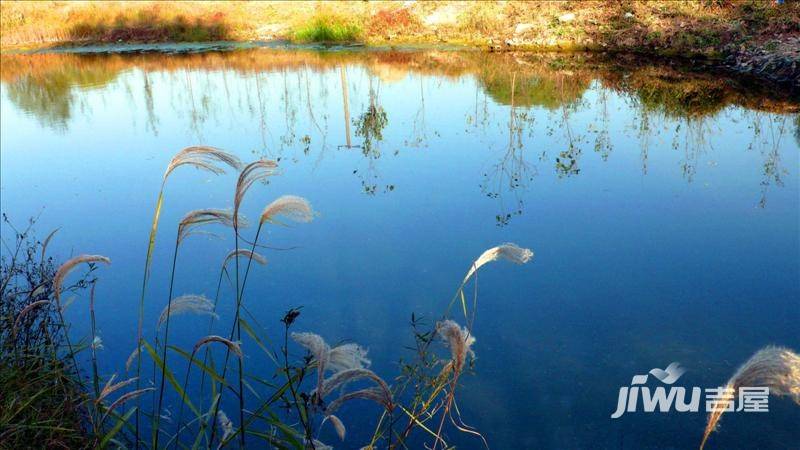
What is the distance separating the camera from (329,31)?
1315cm

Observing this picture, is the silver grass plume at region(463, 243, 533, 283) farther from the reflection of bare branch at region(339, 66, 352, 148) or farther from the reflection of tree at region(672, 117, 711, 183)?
the reflection of bare branch at region(339, 66, 352, 148)

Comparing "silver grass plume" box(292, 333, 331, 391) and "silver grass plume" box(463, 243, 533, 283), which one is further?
"silver grass plume" box(463, 243, 533, 283)

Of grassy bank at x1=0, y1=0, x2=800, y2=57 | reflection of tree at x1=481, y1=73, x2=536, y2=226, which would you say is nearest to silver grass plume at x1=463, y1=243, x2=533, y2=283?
reflection of tree at x1=481, y1=73, x2=536, y2=226

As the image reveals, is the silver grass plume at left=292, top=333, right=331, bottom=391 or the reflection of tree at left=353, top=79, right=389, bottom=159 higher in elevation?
the silver grass plume at left=292, top=333, right=331, bottom=391

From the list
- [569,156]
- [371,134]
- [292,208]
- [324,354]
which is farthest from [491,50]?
[324,354]

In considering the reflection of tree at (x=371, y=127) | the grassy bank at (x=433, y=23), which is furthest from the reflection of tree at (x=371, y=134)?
the grassy bank at (x=433, y=23)

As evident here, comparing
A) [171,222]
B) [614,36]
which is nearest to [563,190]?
[171,222]

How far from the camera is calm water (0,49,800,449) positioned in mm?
2883

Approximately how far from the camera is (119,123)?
777 centimetres

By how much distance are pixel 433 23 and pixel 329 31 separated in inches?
80.2

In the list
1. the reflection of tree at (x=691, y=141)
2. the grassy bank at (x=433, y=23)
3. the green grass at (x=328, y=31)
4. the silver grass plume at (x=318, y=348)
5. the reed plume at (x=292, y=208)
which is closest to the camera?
the silver grass plume at (x=318, y=348)

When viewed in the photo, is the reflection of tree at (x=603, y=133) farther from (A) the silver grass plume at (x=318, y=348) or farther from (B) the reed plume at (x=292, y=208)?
(A) the silver grass plume at (x=318, y=348)

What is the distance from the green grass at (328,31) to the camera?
13055mm

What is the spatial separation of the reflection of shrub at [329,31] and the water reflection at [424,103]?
1.20 meters
